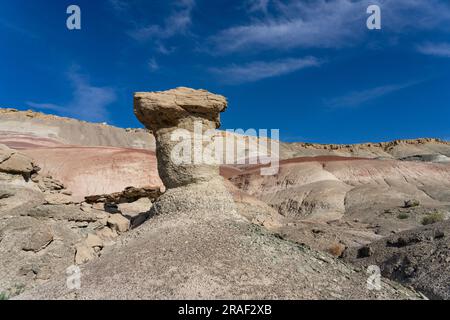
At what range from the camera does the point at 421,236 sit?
35.3ft

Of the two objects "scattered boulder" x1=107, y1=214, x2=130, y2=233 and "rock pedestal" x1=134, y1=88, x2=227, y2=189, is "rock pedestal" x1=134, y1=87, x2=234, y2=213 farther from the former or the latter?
"scattered boulder" x1=107, y1=214, x2=130, y2=233

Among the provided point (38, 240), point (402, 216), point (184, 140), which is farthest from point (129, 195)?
point (402, 216)

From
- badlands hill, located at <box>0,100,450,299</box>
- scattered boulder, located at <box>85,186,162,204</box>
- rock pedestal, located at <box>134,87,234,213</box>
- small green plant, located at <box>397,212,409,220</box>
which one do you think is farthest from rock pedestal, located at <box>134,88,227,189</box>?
small green plant, located at <box>397,212,409,220</box>

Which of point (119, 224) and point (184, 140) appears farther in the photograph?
point (119, 224)

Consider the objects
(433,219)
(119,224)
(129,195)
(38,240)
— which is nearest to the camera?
(38,240)

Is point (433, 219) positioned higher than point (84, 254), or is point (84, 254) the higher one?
point (84, 254)

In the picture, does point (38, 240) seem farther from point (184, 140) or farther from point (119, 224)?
point (184, 140)

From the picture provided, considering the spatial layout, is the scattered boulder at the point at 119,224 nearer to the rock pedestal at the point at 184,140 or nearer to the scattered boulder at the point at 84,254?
the scattered boulder at the point at 84,254

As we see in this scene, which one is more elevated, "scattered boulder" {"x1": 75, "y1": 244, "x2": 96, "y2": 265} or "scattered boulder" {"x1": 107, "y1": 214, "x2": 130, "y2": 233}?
"scattered boulder" {"x1": 107, "y1": 214, "x2": 130, "y2": 233}

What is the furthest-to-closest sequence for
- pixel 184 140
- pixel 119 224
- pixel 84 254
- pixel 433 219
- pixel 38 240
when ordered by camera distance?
pixel 433 219, pixel 119 224, pixel 184 140, pixel 38 240, pixel 84 254

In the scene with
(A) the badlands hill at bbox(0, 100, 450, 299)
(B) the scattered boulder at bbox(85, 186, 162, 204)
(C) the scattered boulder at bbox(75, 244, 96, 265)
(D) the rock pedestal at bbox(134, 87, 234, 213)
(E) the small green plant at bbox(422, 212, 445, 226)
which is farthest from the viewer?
(E) the small green plant at bbox(422, 212, 445, 226)
